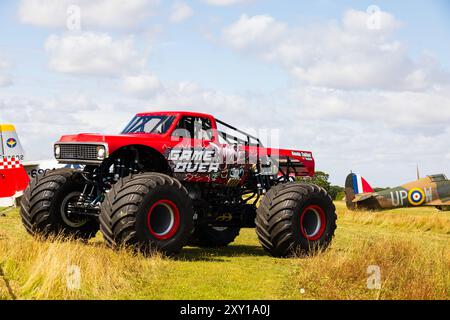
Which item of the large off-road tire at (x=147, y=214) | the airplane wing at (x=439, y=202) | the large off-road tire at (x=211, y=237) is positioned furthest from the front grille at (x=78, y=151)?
the airplane wing at (x=439, y=202)

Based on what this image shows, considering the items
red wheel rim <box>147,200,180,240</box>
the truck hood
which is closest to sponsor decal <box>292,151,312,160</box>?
the truck hood

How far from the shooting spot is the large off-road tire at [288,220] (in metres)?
12.7

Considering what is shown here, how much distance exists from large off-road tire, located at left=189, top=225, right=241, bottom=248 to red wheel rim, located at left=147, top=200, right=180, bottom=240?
10.6 ft

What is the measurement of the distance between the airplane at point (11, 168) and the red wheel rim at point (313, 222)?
45.8ft

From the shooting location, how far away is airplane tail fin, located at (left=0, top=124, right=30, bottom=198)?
23.9 m

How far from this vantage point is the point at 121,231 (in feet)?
35.2

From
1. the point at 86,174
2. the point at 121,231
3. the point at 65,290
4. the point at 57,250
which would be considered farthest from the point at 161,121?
the point at 65,290

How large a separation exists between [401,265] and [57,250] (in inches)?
217

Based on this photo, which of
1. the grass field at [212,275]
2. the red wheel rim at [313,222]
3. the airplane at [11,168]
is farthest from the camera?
the airplane at [11,168]

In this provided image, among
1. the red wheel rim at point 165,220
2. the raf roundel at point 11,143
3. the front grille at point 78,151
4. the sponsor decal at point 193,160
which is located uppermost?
the raf roundel at point 11,143

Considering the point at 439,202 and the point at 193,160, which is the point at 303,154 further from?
the point at 439,202

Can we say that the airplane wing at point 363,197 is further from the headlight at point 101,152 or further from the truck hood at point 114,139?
the headlight at point 101,152

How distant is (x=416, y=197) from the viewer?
33.0 meters
